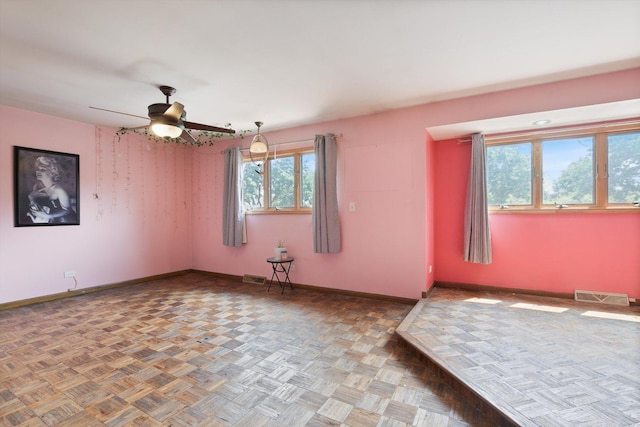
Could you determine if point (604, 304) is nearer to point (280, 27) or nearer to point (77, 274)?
point (280, 27)

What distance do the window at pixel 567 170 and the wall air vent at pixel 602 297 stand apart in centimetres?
104

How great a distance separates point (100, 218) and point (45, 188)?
789 millimetres

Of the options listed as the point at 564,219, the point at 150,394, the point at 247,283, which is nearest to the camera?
the point at 150,394

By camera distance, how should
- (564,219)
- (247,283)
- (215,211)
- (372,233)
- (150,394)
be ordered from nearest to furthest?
(150,394) → (564,219) → (372,233) → (247,283) → (215,211)

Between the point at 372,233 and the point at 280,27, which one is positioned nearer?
the point at 280,27

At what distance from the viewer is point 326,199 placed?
4254 mm

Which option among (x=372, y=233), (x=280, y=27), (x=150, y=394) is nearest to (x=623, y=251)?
(x=372, y=233)

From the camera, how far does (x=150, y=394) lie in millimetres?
1974

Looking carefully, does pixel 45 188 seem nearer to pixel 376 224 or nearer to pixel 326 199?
pixel 326 199

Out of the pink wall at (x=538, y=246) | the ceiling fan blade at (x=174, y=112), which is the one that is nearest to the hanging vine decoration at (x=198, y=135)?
the ceiling fan blade at (x=174, y=112)

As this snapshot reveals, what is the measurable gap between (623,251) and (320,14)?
4248 mm

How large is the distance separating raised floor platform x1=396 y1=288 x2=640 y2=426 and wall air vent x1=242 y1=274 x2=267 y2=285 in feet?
8.89

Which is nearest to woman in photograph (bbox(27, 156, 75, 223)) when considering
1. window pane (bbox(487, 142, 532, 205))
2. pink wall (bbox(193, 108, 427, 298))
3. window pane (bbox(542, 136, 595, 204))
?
pink wall (bbox(193, 108, 427, 298))

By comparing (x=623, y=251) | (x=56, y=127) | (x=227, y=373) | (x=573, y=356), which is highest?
(x=56, y=127)
